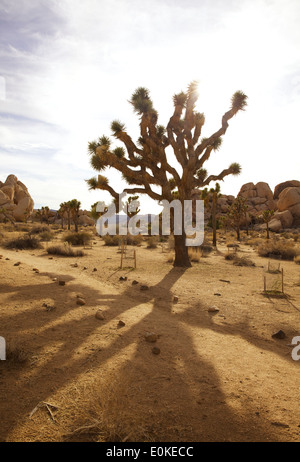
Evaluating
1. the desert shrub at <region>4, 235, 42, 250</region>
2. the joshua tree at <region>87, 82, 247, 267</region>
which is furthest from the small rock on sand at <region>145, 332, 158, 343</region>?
the desert shrub at <region>4, 235, 42, 250</region>

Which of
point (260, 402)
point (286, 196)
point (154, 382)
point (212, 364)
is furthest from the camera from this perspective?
point (286, 196)

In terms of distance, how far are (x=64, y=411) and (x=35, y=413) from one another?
25 cm

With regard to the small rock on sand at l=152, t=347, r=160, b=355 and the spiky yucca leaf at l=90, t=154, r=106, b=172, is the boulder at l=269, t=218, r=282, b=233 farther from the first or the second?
the small rock on sand at l=152, t=347, r=160, b=355

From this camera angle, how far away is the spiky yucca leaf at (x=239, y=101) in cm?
1141

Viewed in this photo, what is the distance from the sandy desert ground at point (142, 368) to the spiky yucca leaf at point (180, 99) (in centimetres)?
857

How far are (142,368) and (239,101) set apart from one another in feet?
37.3

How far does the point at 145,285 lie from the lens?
7961 mm

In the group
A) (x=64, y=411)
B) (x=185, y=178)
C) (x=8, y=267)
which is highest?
(x=185, y=178)

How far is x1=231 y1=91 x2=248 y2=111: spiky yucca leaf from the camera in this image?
1141 cm

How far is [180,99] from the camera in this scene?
38.2ft

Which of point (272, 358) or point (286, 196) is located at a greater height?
point (286, 196)
